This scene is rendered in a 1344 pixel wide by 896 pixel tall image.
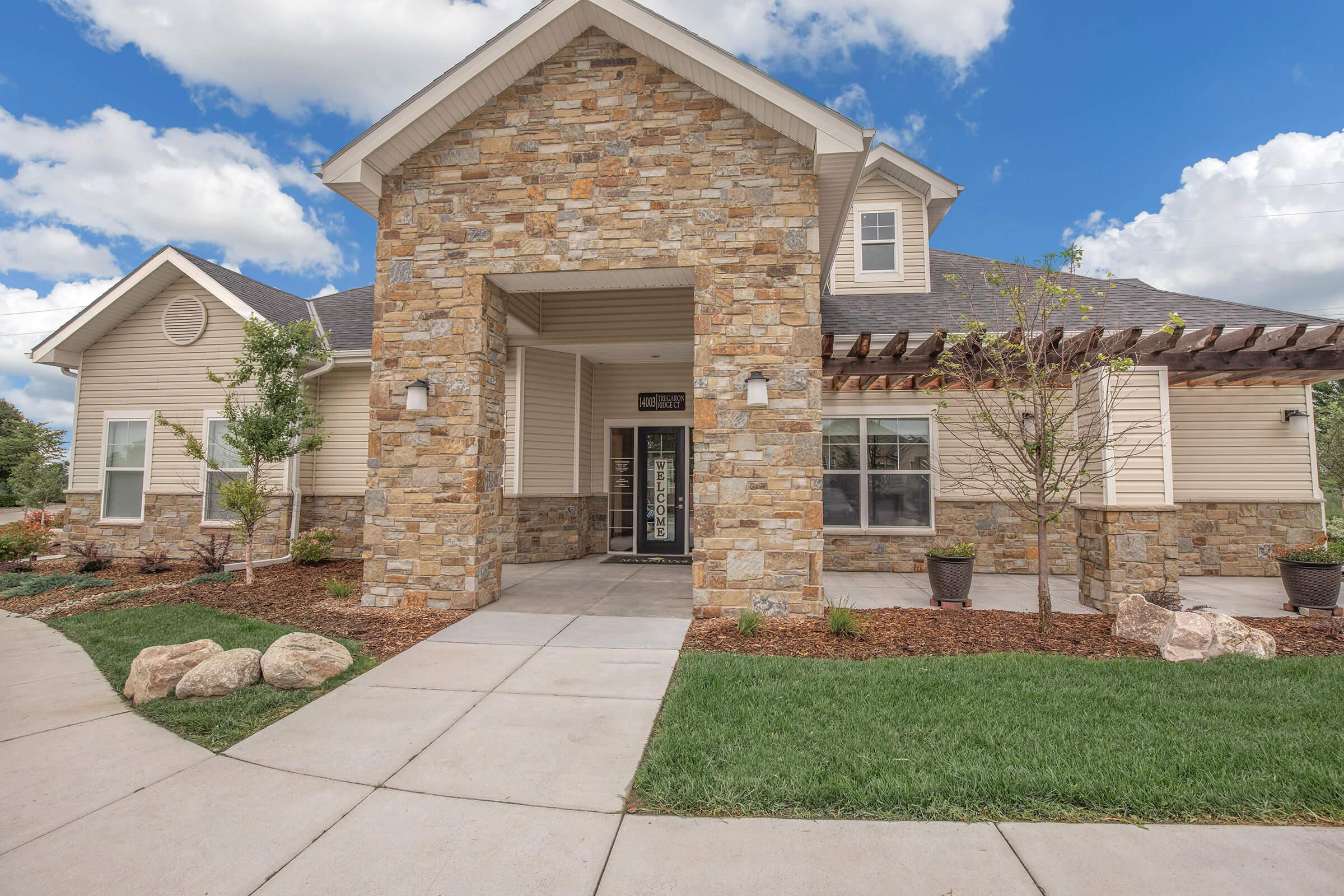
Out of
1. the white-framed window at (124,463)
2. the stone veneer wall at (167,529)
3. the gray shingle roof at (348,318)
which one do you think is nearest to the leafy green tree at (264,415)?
the gray shingle roof at (348,318)

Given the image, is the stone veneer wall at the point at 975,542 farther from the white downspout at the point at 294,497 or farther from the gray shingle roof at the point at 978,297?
the white downspout at the point at 294,497

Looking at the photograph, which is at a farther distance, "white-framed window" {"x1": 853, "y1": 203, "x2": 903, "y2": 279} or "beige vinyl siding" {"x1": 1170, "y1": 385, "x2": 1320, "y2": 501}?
"white-framed window" {"x1": 853, "y1": 203, "x2": 903, "y2": 279}

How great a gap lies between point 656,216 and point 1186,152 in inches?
463

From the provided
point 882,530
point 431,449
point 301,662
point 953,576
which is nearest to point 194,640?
point 301,662

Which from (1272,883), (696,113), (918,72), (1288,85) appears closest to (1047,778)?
(1272,883)

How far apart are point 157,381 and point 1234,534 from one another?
57.2 feet

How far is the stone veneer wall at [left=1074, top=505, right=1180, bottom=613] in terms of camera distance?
6.36 metres

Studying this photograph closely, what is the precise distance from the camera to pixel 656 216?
6.27m

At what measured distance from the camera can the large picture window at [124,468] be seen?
1035 centimetres

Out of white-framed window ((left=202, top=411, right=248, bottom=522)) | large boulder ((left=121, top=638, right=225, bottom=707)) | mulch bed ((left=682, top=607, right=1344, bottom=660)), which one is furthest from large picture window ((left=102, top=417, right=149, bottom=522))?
mulch bed ((left=682, top=607, right=1344, bottom=660))

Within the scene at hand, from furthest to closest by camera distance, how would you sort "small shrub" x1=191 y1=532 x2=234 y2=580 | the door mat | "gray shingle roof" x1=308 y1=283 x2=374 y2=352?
"gray shingle roof" x1=308 y1=283 x2=374 y2=352 → the door mat → "small shrub" x1=191 y1=532 x2=234 y2=580

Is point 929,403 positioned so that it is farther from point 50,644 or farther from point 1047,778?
point 50,644

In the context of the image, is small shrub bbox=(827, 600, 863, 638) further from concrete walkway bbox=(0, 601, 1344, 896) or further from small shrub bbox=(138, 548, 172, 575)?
small shrub bbox=(138, 548, 172, 575)

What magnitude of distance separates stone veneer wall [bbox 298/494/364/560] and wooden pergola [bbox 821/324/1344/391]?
7.94 metres
